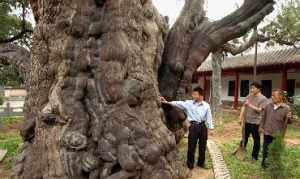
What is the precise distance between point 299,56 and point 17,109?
48.6 feet

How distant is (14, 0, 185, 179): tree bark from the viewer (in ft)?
14.7

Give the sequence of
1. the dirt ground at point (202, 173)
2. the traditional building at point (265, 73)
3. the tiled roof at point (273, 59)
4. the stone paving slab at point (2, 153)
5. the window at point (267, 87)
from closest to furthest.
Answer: the dirt ground at point (202, 173) < the stone paving slab at point (2, 153) < the tiled roof at point (273, 59) < the traditional building at point (265, 73) < the window at point (267, 87)

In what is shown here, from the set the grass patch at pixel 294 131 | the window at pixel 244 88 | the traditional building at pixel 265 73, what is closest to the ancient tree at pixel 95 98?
the grass patch at pixel 294 131

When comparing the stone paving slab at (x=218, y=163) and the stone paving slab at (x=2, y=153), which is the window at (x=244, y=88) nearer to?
the stone paving slab at (x=218, y=163)

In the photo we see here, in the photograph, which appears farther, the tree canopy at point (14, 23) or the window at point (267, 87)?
the window at point (267, 87)

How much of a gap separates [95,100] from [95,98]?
27mm

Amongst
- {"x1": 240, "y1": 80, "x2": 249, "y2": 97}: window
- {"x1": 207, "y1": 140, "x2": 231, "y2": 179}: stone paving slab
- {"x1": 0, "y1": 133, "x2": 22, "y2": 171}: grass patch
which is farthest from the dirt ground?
{"x1": 240, "y1": 80, "x2": 249, "y2": 97}: window

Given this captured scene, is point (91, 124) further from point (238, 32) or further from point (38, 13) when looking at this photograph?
point (238, 32)

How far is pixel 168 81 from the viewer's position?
243 inches

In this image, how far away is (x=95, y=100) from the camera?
15.3 ft

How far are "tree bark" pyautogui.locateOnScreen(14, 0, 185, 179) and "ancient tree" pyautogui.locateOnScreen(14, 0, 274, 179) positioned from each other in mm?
12

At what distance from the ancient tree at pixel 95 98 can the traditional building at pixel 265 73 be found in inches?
549

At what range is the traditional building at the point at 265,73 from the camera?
737 inches

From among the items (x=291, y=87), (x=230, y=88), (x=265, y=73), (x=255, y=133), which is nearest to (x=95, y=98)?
(x=255, y=133)
